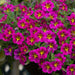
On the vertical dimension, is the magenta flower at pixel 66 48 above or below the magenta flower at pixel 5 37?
below

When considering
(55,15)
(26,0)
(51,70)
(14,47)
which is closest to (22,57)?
(14,47)

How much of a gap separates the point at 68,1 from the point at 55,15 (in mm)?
287

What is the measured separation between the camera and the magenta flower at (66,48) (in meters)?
0.96

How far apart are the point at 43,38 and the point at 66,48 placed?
145 millimetres

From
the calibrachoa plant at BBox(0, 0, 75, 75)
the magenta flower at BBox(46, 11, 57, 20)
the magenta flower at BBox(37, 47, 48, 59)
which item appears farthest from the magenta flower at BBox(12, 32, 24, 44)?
the magenta flower at BBox(46, 11, 57, 20)

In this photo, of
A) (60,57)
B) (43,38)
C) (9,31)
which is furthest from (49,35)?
(9,31)

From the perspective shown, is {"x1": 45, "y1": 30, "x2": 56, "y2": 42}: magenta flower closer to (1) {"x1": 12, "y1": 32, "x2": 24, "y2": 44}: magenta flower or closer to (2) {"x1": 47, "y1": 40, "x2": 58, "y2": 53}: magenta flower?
(2) {"x1": 47, "y1": 40, "x2": 58, "y2": 53}: magenta flower

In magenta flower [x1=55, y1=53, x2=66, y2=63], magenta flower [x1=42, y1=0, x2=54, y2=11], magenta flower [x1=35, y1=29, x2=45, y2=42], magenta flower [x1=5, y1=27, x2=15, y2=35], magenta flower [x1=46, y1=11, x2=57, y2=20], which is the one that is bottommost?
magenta flower [x1=55, y1=53, x2=66, y2=63]

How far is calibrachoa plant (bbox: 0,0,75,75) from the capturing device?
0.96 metres

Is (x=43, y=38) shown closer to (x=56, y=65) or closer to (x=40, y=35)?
(x=40, y=35)

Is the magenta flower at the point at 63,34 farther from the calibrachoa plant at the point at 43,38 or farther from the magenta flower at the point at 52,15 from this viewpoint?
the magenta flower at the point at 52,15

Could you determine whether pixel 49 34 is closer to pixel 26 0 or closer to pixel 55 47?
pixel 55 47

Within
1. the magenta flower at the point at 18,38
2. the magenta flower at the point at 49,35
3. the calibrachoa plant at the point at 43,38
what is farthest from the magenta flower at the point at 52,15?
the magenta flower at the point at 18,38

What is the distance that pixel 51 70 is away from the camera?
→ 95 cm
